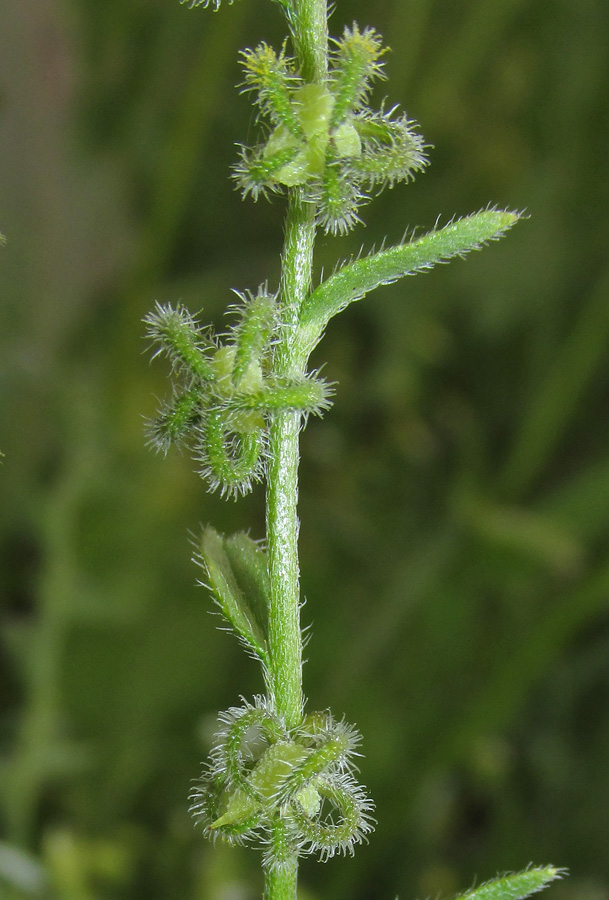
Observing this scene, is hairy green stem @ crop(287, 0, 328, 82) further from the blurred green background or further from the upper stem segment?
the blurred green background

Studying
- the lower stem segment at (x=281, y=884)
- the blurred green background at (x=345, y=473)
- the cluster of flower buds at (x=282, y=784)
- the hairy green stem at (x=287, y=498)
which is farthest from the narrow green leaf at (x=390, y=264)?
the blurred green background at (x=345, y=473)

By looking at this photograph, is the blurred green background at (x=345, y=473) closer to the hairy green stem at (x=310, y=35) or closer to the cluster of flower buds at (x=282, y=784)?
the cluster of flower buds at (x=282, y=784)

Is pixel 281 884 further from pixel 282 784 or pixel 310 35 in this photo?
pixel 310 35

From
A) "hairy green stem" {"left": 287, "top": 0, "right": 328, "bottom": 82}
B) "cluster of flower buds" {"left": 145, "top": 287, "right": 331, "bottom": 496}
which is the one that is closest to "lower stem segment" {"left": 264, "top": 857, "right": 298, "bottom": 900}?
"cluster of flower buds" {"left": 145, "top": 287, "right": 331, "bottom": 496}

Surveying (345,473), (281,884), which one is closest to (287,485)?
(281,884)

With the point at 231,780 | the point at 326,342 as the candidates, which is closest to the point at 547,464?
the point at 326,342

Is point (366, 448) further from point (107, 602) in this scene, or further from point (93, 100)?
point (93, 100)
